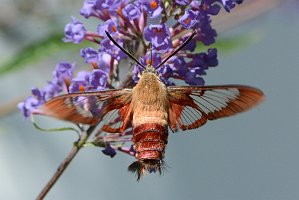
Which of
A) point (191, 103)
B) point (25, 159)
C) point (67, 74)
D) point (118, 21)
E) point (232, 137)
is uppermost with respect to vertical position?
point (232, 137)

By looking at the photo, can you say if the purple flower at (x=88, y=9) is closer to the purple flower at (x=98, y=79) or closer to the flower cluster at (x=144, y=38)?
the flower cluster at (x=144, y=38)

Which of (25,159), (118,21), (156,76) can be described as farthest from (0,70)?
(25,159)

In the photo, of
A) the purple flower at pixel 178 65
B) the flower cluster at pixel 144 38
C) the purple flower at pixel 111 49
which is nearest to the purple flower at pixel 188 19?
the flower cluster at pixel 144 38

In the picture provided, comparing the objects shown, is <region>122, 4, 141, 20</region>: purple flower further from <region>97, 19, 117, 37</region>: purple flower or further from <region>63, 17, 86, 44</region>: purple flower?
<region>63, 17, 86, 44</region>: purple flower

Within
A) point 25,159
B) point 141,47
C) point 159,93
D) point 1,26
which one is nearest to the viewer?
point 159,93

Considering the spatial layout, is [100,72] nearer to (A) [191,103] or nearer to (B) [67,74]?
(B) [67,74]

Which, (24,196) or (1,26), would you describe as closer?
(1,26)

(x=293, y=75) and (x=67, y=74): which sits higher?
(x=293, y=75)

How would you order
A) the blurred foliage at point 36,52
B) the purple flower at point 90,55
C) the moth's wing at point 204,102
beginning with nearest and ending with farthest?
the moth's wing at point 204,102, the purple flower at point 90,55, the blurred foliage at point 36,52
